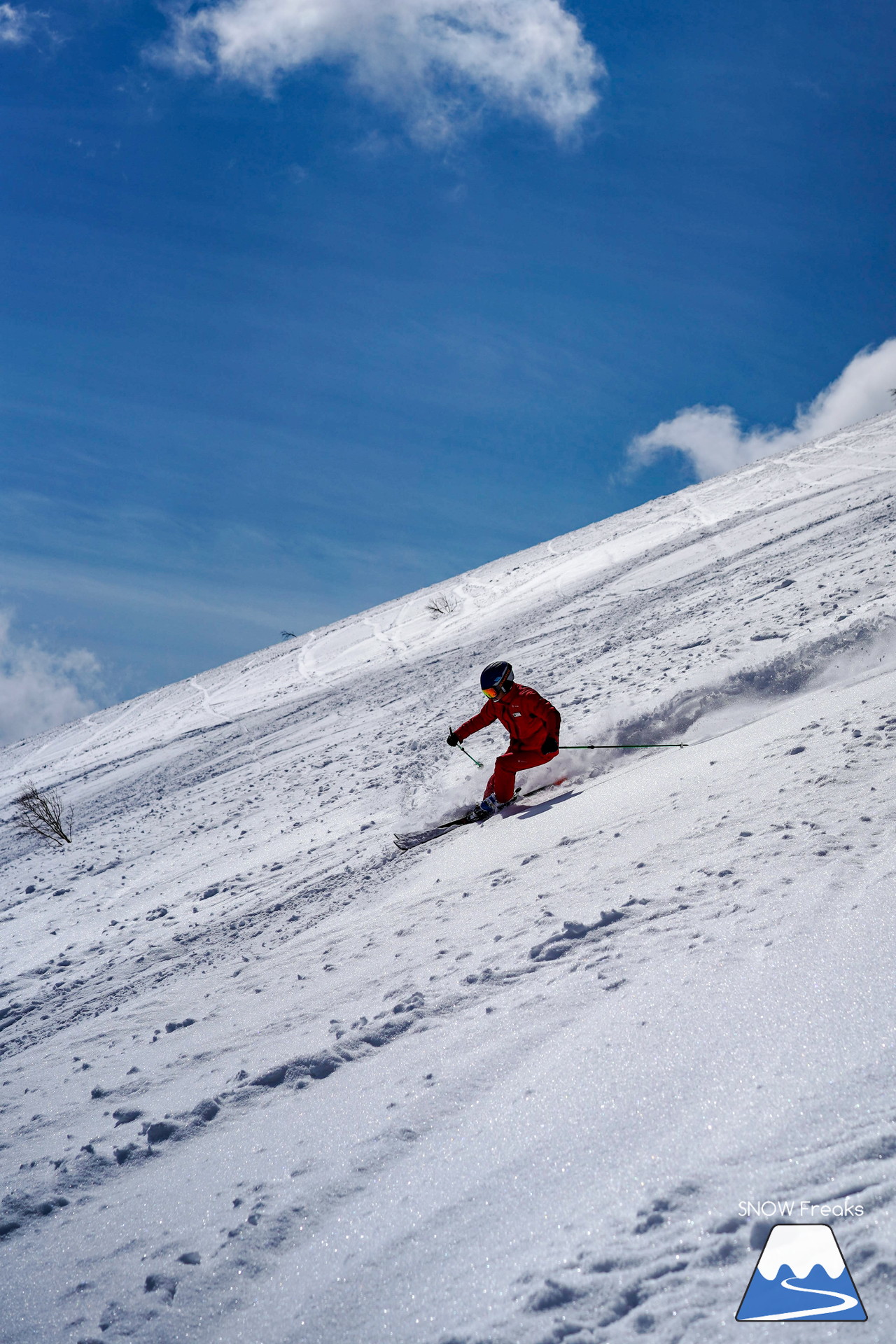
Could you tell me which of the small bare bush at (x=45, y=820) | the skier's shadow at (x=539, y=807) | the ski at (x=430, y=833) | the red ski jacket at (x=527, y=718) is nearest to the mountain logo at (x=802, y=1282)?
the skier's shadow at (x=539, y=807)

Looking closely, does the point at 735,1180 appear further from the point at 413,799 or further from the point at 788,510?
the point at 788,510

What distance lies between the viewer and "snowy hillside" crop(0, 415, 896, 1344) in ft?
6.16

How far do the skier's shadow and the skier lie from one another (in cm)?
24

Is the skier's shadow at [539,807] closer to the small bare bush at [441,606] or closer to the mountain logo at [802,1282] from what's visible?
the mountain logo at [802,1282]

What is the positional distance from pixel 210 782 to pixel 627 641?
6876mm

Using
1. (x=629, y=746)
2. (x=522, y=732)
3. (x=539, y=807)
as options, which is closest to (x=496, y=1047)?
(x=539, y=807)

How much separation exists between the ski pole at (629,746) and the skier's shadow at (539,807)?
0.56 meters

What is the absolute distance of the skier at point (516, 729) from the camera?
6.25 metres

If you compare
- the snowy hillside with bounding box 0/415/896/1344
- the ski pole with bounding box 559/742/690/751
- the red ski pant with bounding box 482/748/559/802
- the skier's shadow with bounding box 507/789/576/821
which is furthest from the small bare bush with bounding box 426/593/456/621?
the skier's shadow with bounding box 507/789/576/821

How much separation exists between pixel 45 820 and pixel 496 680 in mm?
7462

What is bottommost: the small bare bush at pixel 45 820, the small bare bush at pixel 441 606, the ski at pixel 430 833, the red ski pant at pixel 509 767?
the ski at pixel 430 833

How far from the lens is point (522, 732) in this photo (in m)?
6.32

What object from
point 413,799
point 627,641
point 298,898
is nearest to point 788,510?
point 627,641

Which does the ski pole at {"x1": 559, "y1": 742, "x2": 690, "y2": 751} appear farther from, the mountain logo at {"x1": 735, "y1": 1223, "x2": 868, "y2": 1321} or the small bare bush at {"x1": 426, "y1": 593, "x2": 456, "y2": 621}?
the small bare bush at {"x1": 426, "y1": 593, "x2": 456, "y2": 621}
